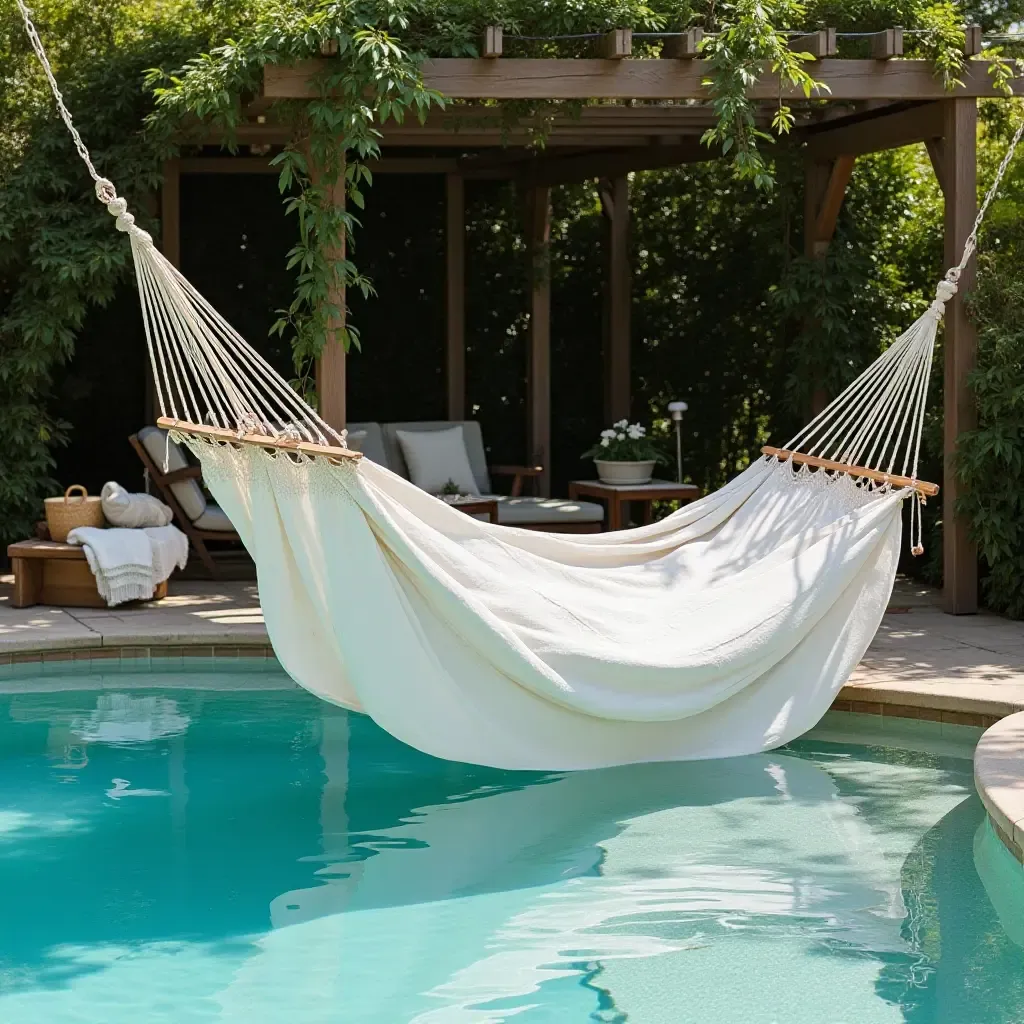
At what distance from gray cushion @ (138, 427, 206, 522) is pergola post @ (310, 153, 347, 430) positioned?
4.42ft

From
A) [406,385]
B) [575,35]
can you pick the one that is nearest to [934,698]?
[575,35]

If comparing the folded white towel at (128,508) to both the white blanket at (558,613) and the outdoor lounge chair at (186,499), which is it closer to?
the outdoor lounge chair at (186,499)

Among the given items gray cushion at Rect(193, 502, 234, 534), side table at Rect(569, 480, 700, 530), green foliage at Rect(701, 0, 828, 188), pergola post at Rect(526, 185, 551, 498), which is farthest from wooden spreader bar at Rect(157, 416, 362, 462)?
pergola post at Rect(526, 185, 551, 498)

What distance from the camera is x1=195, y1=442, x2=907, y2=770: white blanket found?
411 cm

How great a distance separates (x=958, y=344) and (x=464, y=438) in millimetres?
2967

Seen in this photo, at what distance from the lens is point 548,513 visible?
294 inches

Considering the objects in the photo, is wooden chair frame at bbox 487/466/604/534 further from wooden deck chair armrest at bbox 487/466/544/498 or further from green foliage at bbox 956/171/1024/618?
green foliage at bbox 956/171/1024/618

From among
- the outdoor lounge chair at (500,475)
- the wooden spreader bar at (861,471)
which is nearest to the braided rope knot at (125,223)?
the wooden spreader bar at (861,471)

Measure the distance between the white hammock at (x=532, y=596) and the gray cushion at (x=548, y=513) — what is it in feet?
7.79

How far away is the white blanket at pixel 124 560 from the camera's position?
6348 mm

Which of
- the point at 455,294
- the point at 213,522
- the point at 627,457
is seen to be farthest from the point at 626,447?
the point at 213,522

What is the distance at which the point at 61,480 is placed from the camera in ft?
28.0

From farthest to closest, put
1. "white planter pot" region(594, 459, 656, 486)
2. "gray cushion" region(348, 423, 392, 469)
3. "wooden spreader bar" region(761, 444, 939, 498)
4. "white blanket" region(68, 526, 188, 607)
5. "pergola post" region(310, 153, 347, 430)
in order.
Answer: "gray cushion" region(348, 423, 392, 469) → "white planter pot" region(594, 459, 656, 486) → "white blanket" region(68, 526, 188, 607) → "pergola post" region(310, 153, 347, 430) → "wooden spreader bar" region(761, 444, 939, 498)

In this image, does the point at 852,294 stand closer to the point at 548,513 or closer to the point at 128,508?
the point at 548,513
